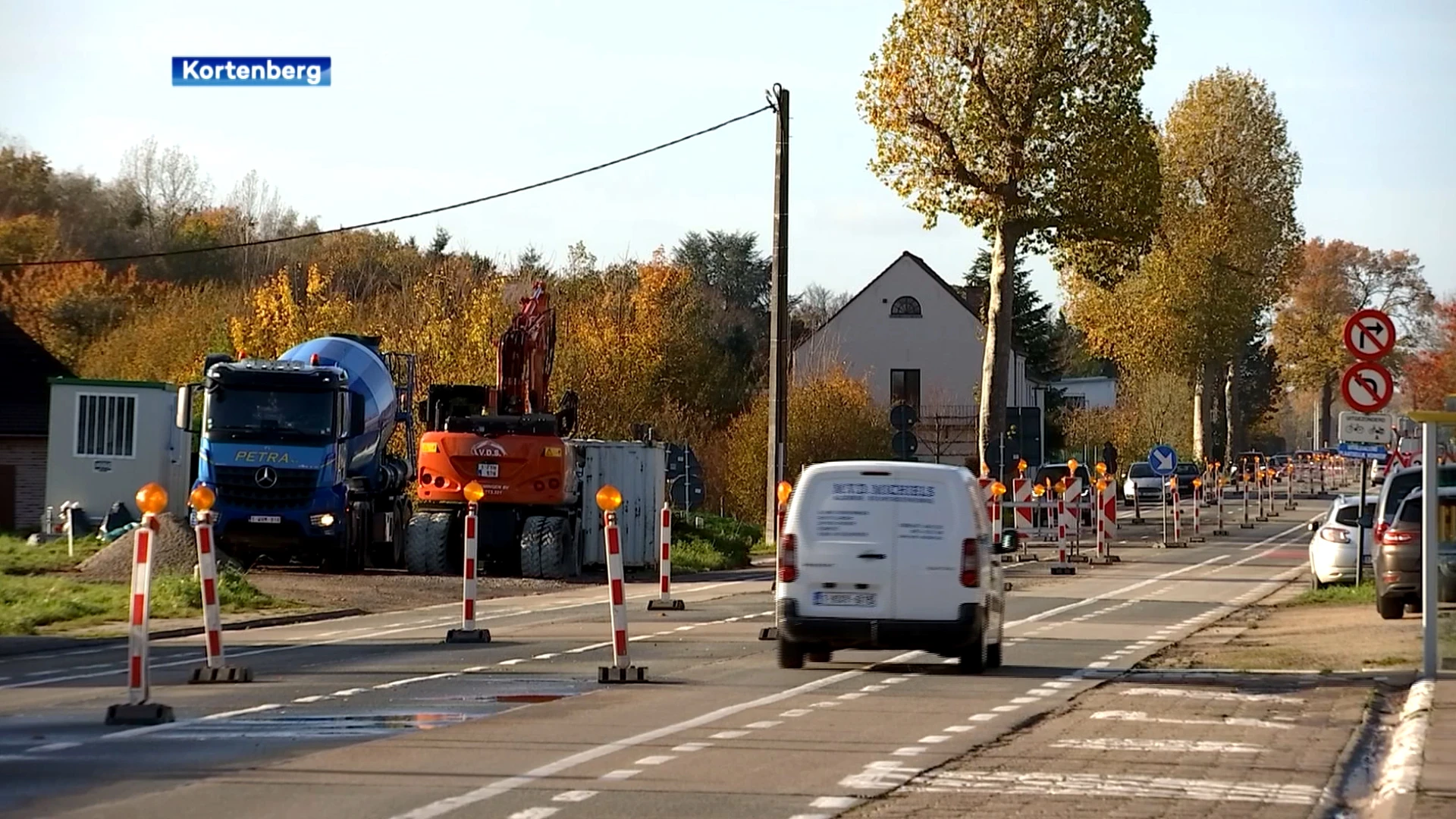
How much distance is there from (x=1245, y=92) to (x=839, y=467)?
214 ft

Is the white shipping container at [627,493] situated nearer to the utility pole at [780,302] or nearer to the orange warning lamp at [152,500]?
the utility pole at [780,302]

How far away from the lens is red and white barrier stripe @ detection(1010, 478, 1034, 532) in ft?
132

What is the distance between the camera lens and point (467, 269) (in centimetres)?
6938

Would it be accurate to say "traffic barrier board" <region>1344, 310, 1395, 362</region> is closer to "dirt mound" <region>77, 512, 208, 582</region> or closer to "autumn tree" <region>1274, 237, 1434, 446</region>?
"dirt mound" <region>77, 512, 208, 582</region>

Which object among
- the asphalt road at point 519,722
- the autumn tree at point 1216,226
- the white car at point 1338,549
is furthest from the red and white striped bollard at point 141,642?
the autumn tree at point 1216,226

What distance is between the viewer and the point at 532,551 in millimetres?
35844

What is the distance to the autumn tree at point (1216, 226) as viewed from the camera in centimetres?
7781

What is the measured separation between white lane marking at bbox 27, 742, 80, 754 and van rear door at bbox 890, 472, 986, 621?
716 cm

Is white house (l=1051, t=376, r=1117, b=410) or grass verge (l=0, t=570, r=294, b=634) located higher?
white house (l=1051, t=376, r=1117, b=410)

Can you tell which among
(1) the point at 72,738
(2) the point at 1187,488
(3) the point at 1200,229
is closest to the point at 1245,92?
(3) the point at 1200,229

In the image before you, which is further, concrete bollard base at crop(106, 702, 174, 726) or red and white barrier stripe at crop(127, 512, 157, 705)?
red and white barrier stripe at crop(127, 512, 157, 705)

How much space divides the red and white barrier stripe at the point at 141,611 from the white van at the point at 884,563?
5.52 m

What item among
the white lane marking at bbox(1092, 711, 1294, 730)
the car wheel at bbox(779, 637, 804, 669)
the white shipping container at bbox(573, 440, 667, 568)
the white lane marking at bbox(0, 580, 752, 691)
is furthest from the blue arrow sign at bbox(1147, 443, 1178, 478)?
the white lane marking at bbox(1092, 711, 1294, 730)

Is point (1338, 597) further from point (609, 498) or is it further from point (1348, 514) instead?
point (609, 498)
